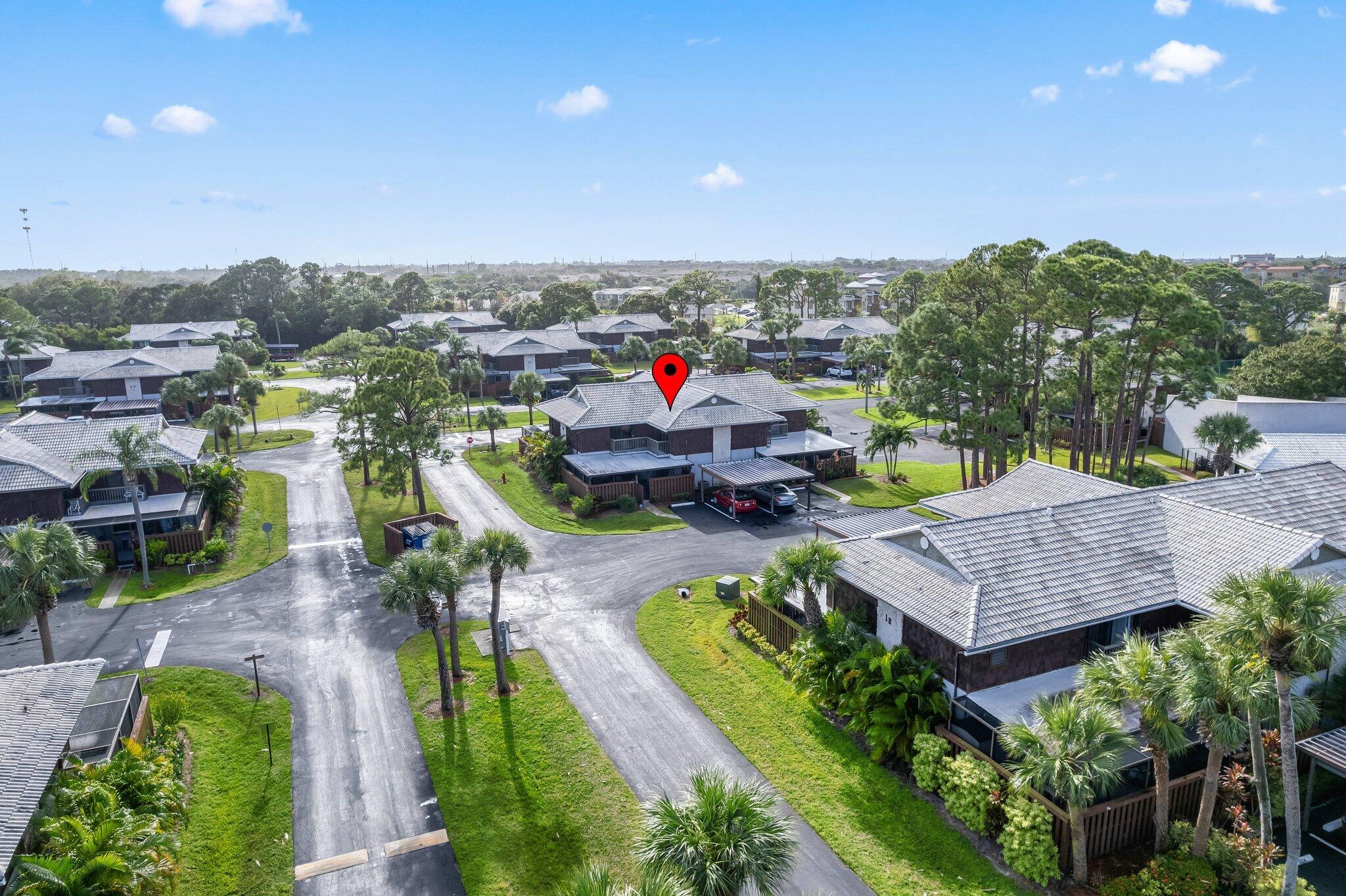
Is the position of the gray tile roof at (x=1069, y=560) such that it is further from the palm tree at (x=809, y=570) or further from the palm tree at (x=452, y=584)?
the palm tree at (x=452, y=584)

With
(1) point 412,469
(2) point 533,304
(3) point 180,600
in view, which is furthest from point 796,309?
(3) point 180,600

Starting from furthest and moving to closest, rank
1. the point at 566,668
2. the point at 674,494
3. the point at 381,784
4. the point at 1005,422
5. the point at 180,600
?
the point at 674,494 < the point at 1005,422 < the point at 180,600 < the point at 566,668 < the point at 381,784

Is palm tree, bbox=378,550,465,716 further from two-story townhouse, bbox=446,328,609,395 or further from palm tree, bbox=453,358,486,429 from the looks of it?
two-story townhouse, bbox=446,328,609,395

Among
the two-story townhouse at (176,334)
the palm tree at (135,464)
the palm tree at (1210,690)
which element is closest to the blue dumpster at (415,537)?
the palm tree at (135,464)

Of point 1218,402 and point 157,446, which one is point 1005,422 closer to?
point 1218,402

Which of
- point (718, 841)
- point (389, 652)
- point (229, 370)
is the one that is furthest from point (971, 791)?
point (229, 370)

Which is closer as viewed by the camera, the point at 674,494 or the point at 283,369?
the point at 674,494

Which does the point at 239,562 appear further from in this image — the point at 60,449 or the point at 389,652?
the point at 389,652
